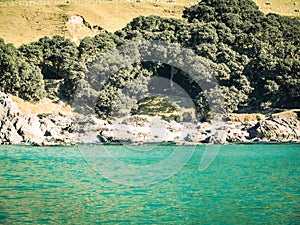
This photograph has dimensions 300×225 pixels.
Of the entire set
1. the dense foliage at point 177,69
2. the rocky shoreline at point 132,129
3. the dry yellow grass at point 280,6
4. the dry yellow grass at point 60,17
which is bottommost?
the rocky shoreline at point 132,129

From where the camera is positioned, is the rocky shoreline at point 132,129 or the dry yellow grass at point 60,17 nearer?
the rocky shoreline at point 132,129

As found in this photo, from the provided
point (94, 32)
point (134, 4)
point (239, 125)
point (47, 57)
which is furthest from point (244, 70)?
point (134, 4)

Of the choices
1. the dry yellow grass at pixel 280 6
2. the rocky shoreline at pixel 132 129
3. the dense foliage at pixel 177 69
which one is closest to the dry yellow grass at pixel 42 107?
the dense foliage at pixel 177 69

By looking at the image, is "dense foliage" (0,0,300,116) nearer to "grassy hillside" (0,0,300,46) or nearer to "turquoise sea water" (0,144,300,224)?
"grassy hillside" (0,0,300,46)

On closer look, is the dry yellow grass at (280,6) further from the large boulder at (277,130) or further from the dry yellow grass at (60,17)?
the large boulder at (277,130)

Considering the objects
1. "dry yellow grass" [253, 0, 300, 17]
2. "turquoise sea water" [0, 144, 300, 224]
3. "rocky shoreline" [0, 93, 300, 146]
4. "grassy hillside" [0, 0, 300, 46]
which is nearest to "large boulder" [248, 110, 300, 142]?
A: "rocky shoreline" [0, 93, 300, 146]
